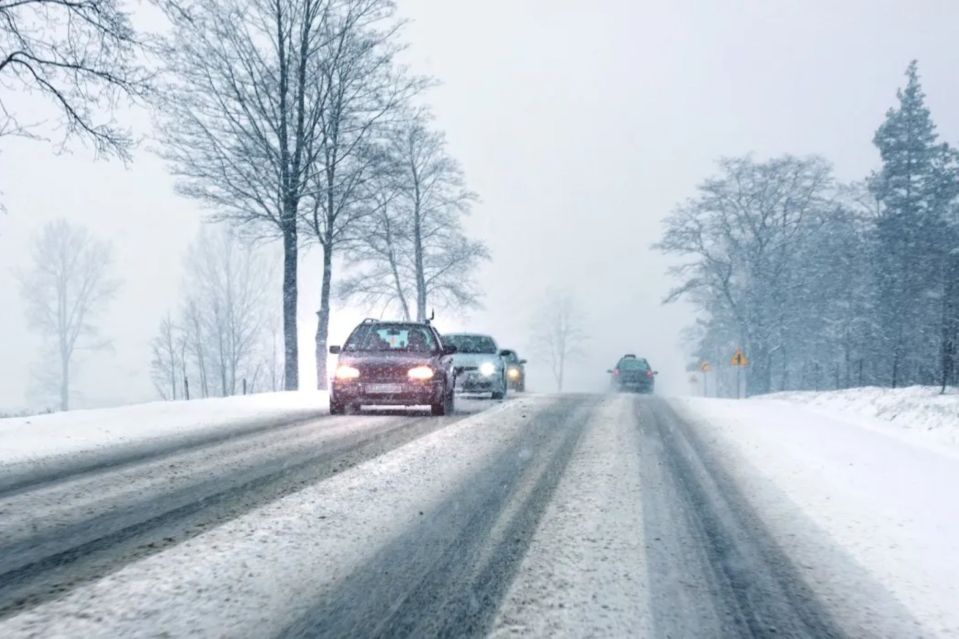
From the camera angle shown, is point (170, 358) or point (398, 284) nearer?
point (398, 284)

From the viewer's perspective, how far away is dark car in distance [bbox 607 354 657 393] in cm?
3297

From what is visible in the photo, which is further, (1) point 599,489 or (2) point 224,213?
(2) point 224,213

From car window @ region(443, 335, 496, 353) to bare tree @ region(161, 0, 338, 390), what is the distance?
4.76m

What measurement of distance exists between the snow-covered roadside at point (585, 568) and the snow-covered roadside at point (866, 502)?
3.11 feet

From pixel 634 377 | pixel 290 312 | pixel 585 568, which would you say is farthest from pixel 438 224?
pixel 585 568

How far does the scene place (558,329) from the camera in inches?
3012

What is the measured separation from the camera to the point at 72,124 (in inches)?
443

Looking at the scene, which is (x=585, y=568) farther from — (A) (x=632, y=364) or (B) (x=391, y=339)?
(A) (x=632, y=364)

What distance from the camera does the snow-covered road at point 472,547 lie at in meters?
2.86

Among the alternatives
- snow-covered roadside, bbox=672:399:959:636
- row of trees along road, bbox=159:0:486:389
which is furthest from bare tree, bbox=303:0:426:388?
snow-covered roadside, bbox=672:399:959:636

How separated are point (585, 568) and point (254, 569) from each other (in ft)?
5.45

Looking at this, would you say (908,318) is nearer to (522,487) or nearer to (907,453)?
(907,453)

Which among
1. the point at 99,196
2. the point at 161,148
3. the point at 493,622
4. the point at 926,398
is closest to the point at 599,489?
the point at 493,622

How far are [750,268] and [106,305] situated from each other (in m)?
37.4
